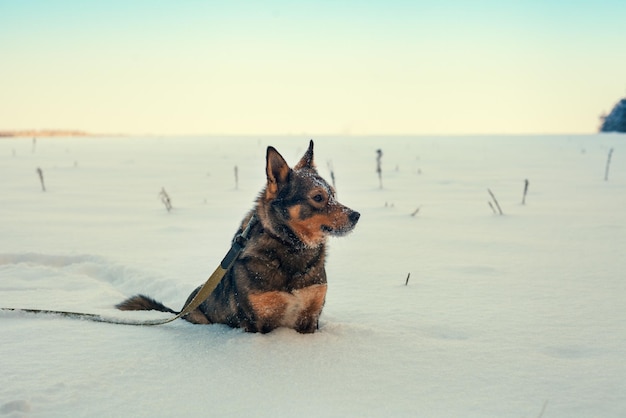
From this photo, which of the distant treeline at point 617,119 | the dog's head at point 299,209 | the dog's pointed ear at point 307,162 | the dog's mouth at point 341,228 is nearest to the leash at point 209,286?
the dog's head at point 299,209

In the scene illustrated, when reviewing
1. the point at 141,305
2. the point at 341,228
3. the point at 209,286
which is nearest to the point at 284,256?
the point at 341,228

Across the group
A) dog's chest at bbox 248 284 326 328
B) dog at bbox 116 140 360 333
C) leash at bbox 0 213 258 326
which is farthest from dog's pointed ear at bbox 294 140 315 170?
dog's chest at bbox 248 284 326 328

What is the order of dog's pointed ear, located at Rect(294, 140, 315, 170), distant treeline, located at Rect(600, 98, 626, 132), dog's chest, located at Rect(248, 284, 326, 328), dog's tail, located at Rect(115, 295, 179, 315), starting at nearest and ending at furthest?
dog's chest, located at Rect(248, 284, 326, 328) → dog's pointed ear, located at Rect(294, 140, 315, 170) → dog's tail, located at Rect(115, 295, 179, 315) → distant treeline, located at Rect(600, 98, 626, 132)

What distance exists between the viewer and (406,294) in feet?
14.5

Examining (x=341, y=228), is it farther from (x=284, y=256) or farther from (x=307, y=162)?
(x=307, y=162)

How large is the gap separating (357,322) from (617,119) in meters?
42.4

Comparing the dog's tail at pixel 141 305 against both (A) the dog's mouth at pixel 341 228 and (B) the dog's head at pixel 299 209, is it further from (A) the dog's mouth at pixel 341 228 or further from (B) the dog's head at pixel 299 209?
(A) the dog's mouth at pixel 341 228

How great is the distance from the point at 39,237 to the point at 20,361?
14.1 ft

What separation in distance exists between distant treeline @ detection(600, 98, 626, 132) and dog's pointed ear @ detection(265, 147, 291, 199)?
41926mm

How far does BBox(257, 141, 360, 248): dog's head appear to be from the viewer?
336cm

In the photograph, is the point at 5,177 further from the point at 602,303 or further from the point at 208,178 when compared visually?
the point at 602,303

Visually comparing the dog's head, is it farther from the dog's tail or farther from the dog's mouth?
the dog's tail

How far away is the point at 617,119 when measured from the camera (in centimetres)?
3947

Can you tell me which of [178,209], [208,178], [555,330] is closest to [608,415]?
[555,330]
